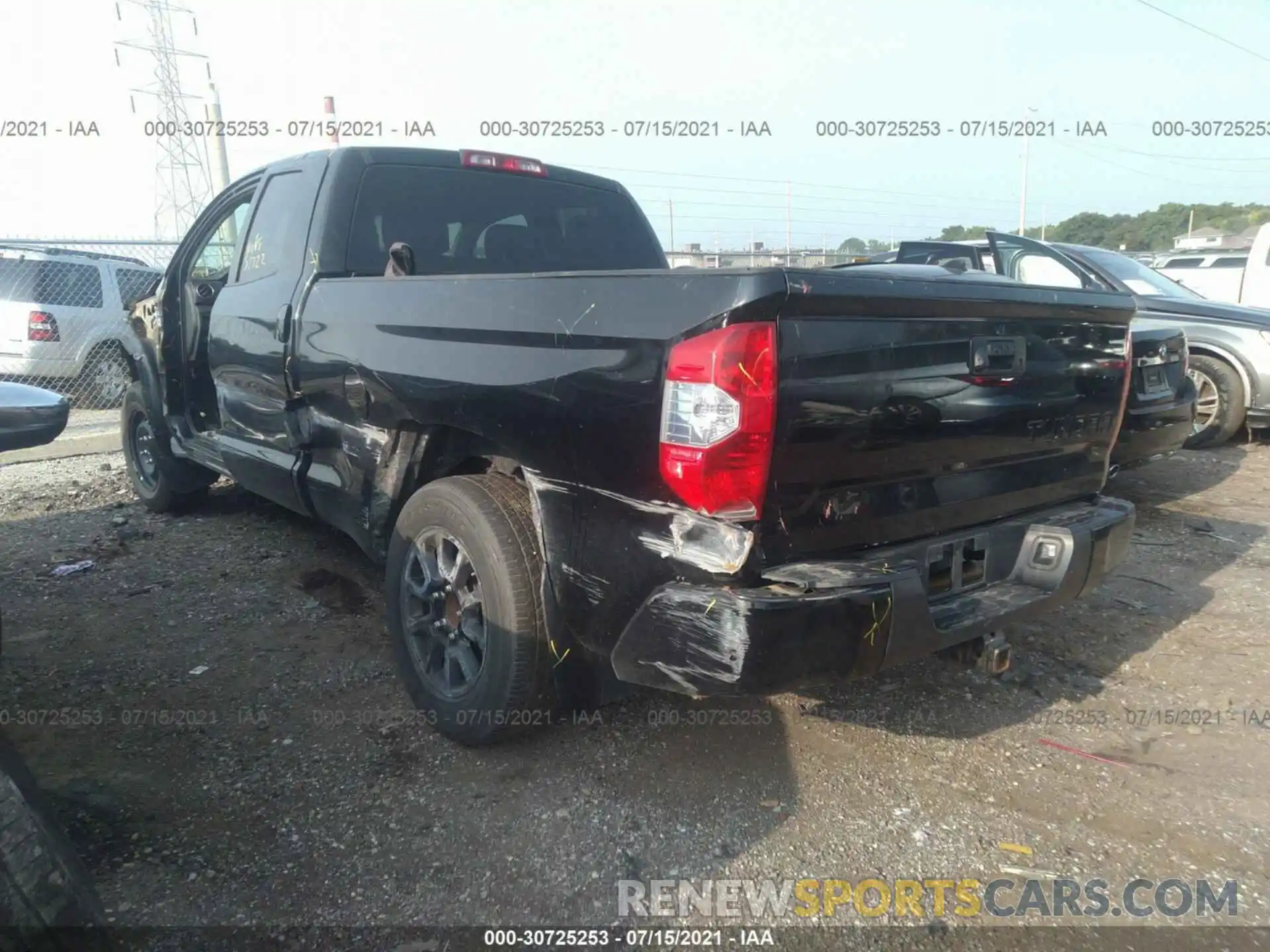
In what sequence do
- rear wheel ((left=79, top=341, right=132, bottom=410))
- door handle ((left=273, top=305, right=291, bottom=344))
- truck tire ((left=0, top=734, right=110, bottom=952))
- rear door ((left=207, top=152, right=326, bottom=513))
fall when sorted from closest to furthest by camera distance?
truck tire ((left=0, top=734, right=110, bottom=952)) → door handle ((left=273, top=305, right=291, bottom=344)) → rear door ((left=207, top=152, right=326, bottom=513)) → rear wheel ((left=79, top=341, right=132, bottom=410))

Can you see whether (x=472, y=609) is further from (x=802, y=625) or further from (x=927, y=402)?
(x=927, y=402)

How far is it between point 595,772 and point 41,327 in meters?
9.75

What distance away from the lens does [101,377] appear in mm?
10297

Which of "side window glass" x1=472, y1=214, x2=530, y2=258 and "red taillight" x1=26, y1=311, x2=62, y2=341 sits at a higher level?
"side window glass" x1=472, y1=214, x2=530, y2=258

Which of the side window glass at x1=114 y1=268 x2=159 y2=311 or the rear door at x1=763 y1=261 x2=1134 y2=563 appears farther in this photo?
the side window glass at x1=114 y1=268 x2=159 y2=311

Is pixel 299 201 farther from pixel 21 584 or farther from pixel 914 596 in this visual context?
pixel 914 596

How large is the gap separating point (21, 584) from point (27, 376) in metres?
6.70

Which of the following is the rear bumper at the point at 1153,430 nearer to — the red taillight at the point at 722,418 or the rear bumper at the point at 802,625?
the rear bumper at the point at 802,625

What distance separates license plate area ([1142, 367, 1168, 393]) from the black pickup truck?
8.60ft

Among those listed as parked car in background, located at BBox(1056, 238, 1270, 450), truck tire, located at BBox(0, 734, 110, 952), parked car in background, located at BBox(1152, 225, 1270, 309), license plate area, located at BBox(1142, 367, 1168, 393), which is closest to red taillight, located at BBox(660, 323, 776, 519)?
truck tire, located at BBox(0, 734, 110, 952)

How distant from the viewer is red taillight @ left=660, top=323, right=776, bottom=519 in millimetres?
1989

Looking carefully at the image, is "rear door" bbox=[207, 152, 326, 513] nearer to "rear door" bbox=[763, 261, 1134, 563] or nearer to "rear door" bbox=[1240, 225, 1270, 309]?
"rear door" bbox=[763, 261, 1134, 563]

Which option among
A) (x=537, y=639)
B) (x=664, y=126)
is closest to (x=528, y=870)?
(x=537, y=639)

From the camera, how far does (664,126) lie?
8.80 m
